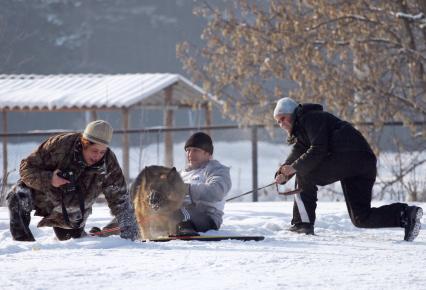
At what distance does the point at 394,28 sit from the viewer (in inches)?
639

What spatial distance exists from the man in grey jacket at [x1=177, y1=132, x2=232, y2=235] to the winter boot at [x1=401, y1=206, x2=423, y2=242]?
64.4 inches

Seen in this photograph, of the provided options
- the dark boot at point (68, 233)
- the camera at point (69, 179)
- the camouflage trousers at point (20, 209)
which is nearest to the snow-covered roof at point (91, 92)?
the dark boot at point (68, 233)

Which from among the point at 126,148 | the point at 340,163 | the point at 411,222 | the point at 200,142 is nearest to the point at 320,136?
the point at 340,163

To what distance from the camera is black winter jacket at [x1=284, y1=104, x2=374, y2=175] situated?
8508mm

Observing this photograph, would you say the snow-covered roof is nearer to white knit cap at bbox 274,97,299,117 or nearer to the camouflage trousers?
white knit cap at bbox 274,97,299,117

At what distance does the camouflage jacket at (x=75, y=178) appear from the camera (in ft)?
25.4

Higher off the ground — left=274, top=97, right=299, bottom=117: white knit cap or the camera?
left=274, top=97, right=299, bottom=117: white knit cap

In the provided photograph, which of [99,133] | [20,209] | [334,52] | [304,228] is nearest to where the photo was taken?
[99,133]

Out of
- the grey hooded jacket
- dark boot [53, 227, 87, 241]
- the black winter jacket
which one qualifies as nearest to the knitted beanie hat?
the grey hooded jacket

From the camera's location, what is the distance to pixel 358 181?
28.2 ft

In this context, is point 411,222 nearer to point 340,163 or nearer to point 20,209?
point 340,163

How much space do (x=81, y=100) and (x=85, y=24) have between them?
35.9 metres

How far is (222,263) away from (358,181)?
2.32 meters

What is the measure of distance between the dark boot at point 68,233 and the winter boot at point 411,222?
2.72 m
